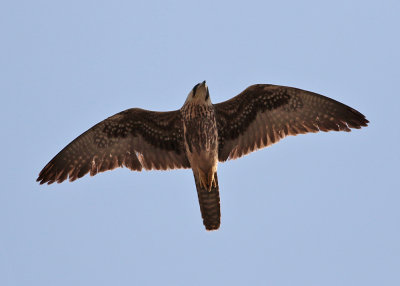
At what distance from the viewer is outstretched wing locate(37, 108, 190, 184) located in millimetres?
12961

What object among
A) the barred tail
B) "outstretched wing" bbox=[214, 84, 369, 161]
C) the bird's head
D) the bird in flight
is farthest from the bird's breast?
the barred tail

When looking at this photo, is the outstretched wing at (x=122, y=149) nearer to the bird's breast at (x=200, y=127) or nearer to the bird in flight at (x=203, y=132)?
the bird in flight at (x=203, y=132)

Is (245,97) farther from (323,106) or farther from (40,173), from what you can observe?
(40,173)

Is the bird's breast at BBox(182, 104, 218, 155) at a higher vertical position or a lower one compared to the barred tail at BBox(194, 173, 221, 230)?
higher

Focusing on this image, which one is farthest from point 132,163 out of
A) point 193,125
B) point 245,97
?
point 245,97

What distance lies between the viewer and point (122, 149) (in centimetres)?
1306

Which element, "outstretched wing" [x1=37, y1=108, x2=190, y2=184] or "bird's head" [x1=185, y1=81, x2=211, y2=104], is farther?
"outstretched wing" [x1=37, y1=108, x2=190, y2=184]

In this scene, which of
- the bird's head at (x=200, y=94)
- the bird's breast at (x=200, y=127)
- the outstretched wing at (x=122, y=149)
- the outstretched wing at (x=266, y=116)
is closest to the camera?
the bird's head at (x=200, y=94)

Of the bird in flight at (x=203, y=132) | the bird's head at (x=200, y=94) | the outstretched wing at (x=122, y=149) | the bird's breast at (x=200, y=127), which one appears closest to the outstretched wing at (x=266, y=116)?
the bird in flight at (x=203, y=132)

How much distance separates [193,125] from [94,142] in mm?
2086

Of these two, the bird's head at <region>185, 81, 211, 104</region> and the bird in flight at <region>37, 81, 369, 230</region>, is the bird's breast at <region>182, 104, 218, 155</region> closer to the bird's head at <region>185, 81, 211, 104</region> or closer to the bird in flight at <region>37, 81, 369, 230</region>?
the bird in flight at <region>37, 81, 369, 230</region>

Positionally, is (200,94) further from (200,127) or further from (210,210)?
(210,210)

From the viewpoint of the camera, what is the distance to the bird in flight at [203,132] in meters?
12.3

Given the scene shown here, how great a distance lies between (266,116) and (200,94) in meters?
1.45
